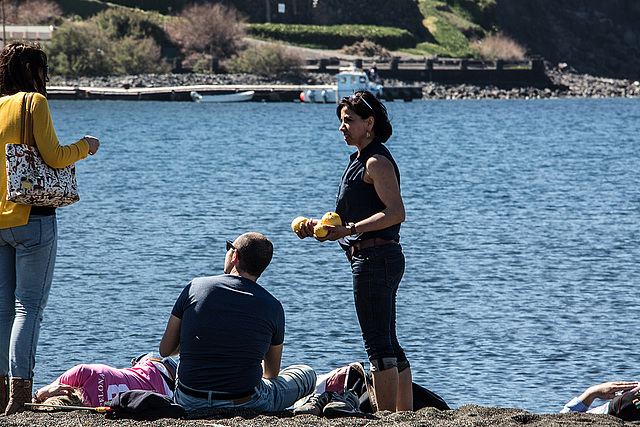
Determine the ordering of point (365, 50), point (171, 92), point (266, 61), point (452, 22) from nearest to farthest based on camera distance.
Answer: point (171, 92), point (266, 61), point (365, 50), point (452, 22)

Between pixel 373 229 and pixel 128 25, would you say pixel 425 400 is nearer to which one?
pixel 373 229

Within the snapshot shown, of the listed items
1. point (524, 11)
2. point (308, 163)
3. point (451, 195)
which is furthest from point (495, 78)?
point (451, 195)

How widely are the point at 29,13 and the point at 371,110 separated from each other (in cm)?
7325

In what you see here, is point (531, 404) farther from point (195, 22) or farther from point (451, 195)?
point (195, 22)

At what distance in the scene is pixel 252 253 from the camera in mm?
4672

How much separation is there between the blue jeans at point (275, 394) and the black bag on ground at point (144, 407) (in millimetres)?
145

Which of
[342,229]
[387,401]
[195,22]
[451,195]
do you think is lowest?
→ [451,195]

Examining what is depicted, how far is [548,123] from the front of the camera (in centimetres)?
5425

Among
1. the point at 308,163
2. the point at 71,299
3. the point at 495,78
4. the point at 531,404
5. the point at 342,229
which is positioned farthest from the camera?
the point at 495,78

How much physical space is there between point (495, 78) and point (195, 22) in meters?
29.8

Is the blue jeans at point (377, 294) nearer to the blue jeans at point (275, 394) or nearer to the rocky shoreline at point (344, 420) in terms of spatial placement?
the rocky shoreline at point (344, 420)

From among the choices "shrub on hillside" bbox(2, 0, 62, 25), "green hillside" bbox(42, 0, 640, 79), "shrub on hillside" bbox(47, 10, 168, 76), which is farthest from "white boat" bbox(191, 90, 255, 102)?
"green hillside" bbox(42, 0, 640, 79)

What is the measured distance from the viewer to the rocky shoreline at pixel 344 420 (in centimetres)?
452

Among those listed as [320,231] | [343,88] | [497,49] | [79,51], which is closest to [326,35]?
[343,88]
